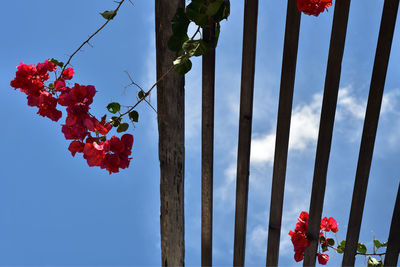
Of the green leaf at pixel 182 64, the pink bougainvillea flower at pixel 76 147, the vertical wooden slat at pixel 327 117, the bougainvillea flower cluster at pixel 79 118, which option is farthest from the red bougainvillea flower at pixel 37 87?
the vertical wooden slat at pixel 327 117

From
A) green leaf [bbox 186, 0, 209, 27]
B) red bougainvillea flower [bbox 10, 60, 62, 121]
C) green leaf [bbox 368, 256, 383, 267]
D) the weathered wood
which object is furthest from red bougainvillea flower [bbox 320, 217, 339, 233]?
red bougainvillea flower [bbox 10, 60, 62, 121]

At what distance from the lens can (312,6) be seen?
4.11 feet

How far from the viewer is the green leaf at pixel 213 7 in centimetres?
128

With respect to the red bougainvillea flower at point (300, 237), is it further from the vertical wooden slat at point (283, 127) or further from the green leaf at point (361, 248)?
the green leaf at point (361, 248)

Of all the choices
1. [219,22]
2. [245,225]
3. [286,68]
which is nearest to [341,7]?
[286,68]

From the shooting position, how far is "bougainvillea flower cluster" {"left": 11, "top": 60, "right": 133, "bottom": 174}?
1.32m

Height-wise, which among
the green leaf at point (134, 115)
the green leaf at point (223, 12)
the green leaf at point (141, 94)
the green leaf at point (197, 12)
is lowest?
the green leaf at point (134, 115)

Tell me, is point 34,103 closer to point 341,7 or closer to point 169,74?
point 169,74

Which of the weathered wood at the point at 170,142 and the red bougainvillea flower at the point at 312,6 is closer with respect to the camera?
the red bougainvillea flower at the point at 312,6

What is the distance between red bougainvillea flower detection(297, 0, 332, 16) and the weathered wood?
0.40 meters

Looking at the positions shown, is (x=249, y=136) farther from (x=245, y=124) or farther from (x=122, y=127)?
(x=122, y=127)

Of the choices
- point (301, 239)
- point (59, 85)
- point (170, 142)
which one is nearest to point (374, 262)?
point (301, 239)

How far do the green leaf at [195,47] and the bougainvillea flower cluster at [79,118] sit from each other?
0.36 meters

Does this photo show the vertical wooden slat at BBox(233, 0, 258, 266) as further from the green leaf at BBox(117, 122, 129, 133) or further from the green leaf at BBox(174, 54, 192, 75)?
the green leaf at BBox(117, 122, 129, 133)
